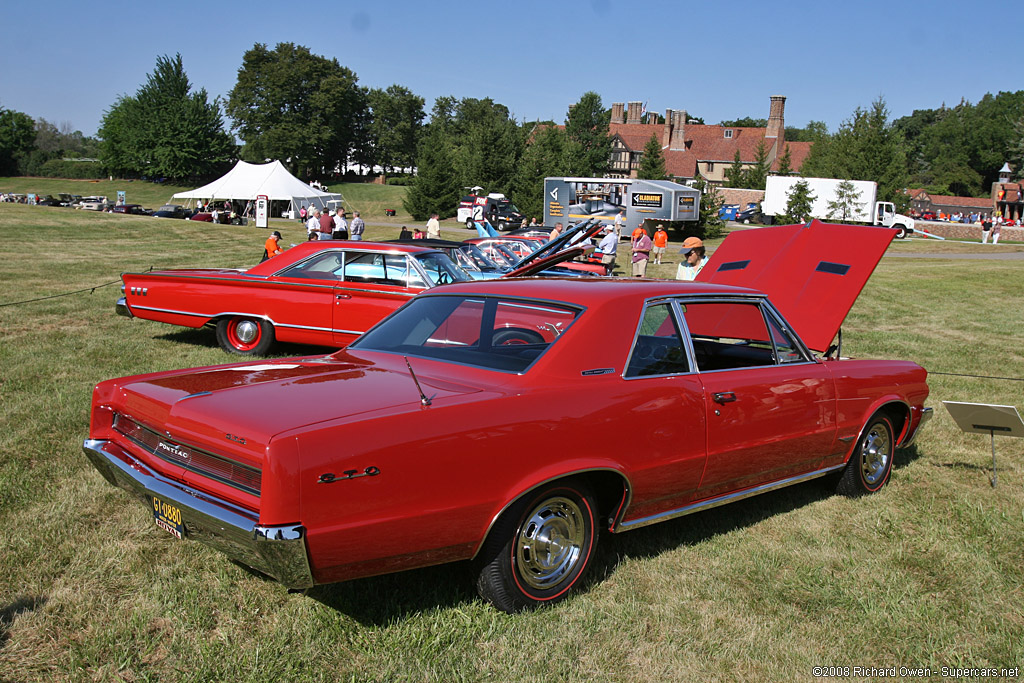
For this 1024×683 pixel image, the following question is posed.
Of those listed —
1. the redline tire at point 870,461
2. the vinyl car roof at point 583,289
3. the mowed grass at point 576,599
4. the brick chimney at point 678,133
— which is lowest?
the mowed grass at point 576,599

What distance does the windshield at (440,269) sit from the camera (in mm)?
9242

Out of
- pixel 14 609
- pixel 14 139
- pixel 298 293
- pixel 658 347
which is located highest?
pixel 14 139

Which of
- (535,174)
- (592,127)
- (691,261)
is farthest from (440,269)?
(592,127)

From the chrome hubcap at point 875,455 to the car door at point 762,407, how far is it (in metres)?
0.62

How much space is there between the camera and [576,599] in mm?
3678

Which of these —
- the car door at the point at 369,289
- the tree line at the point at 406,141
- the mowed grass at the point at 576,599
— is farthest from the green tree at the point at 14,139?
the mowed grass at the point at 576,599

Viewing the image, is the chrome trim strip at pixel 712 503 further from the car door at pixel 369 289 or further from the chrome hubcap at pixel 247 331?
the chrome hubcap at pixel 247 331

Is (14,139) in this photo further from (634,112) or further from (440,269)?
(440,269)

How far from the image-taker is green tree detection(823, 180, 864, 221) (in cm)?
4603

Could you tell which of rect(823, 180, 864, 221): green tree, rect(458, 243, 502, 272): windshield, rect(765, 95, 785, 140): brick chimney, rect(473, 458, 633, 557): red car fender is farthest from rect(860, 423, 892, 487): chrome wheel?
rect(765, 95, 785, 140): brick chimney

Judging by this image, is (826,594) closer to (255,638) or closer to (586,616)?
(586,616)

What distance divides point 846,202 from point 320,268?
43662mm

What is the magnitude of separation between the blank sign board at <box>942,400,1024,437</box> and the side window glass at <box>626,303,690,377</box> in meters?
2.60

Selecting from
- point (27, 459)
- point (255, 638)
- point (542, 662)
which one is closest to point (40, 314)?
point (27, 459)
